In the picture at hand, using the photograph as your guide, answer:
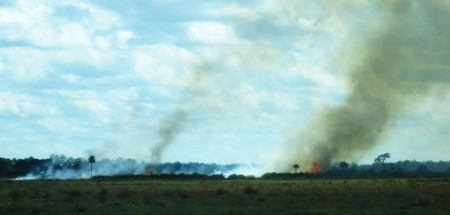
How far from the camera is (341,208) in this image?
182 feet

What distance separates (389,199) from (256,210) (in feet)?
57.2

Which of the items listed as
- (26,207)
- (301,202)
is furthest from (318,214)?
(26,207)

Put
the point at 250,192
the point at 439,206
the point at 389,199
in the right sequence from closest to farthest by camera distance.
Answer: the point at 439,206
the point at 389,199
the point at 250,192

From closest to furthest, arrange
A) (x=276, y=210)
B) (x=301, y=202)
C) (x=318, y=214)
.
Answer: (x=318, y=214)
(x=276, y=210)
(x=301, y=202)

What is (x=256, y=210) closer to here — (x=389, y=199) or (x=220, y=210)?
(x=220, y=210)

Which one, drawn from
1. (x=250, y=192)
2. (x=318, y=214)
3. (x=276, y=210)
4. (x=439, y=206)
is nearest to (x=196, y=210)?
(x=276, y=210)

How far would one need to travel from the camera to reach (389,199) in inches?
2611

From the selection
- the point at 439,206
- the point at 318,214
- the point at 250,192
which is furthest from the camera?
the point at 250,192

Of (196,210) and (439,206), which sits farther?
(439,206)

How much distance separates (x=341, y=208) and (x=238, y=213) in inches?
351

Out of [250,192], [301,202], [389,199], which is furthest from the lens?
[250,192]

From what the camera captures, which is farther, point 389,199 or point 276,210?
point 389,199

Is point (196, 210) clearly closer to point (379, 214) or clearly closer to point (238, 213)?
point (238, 213)

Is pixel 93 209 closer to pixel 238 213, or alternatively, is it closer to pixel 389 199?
pixel 238 213
